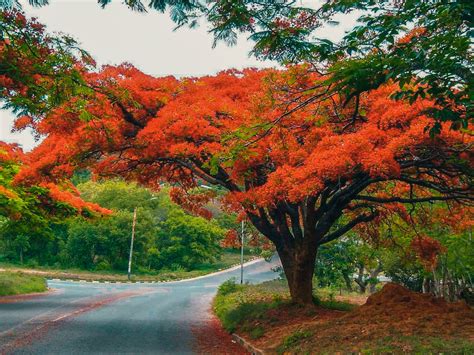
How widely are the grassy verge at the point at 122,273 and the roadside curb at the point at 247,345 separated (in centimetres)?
3228

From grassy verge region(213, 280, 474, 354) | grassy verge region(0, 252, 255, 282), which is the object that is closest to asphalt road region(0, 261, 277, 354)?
grassy verge region(213, 280, 474, 354)

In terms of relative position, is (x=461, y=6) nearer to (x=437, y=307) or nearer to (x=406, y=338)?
(x=406, y=338)

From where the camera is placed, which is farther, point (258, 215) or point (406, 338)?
point (258, 215)

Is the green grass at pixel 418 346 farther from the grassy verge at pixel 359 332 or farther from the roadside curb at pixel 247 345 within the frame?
the roadside curb at pixel 247 345

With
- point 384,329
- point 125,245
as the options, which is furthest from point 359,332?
point 125,245

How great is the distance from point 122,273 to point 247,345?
43439mm

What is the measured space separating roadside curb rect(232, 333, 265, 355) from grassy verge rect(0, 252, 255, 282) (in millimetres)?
32282

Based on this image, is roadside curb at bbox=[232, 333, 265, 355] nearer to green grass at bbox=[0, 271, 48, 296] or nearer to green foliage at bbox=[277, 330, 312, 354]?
green foliage at bbox=[277, 330, 312, 354]

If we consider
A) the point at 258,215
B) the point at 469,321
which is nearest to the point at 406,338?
the point at 469,321

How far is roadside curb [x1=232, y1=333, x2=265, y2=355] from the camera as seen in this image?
9.74m

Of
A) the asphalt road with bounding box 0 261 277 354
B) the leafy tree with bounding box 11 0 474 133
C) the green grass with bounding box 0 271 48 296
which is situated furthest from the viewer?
the green grass with bounding box 0 271 48 296

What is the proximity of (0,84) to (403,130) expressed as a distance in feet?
26.8

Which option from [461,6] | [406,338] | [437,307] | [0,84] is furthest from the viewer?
[437,307]

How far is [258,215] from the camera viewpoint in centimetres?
1412
